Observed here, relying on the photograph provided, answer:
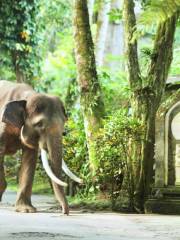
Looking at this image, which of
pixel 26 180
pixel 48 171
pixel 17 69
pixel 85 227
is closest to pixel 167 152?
pixel 48 171

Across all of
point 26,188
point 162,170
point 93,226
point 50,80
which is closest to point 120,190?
point 162,170

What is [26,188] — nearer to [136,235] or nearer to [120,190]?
[120,190]

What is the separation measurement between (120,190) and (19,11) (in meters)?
10.2

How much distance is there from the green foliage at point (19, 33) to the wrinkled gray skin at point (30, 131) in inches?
359

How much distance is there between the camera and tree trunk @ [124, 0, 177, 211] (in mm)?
10969

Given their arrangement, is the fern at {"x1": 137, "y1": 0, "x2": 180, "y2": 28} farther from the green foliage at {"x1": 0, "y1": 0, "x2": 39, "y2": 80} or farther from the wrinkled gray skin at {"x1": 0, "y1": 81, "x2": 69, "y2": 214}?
the green foliage at {"x1": 0, "y1": 0, "x2": 39, "y2": 80}

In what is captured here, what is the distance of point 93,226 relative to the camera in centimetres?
792

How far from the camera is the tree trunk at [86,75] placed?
12.3 metres

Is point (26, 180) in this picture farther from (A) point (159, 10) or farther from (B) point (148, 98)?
(A) point (159, 10)

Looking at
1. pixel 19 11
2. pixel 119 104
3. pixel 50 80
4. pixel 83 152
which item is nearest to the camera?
pixel 83 152

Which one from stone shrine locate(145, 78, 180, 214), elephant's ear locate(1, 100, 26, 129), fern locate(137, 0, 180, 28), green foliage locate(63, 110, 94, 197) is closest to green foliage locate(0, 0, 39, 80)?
green foliage locate(63, 110, 94, 197)

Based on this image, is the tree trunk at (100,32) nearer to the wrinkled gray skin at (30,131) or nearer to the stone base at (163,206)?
the wrinkled gray skin at (30,131)

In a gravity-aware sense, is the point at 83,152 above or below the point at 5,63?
below

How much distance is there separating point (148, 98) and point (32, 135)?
2.10 m
